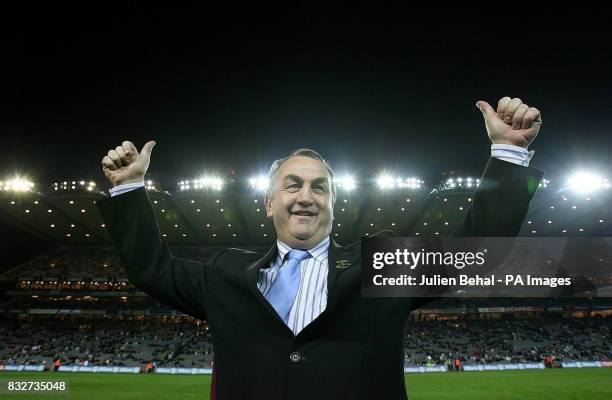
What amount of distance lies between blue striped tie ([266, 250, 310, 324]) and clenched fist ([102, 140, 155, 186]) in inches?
42.5

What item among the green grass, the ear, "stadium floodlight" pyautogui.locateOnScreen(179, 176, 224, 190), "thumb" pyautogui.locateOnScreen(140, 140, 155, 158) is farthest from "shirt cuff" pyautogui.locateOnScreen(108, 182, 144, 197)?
"stadium floodlight" pyautogui.locateOnScreen(179, 176, 224, 190)

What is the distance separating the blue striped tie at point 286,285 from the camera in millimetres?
2396

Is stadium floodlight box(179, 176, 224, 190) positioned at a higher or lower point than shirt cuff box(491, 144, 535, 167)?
higher

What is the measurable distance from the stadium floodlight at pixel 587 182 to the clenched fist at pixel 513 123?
139 ft

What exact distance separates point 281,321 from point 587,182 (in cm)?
4374

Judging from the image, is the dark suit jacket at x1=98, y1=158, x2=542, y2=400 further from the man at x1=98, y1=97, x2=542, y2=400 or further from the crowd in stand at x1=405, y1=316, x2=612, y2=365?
the crowd in stand at x1=405, y1=316, x2=612, y2=365

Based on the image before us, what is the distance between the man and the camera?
85.7 inches

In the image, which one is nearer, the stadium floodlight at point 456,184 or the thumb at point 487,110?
the thumb at point 487,110

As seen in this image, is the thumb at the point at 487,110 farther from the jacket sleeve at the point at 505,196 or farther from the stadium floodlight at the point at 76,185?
the stadium floodlight at the point at 76,185

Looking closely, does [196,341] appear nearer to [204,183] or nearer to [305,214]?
[204,183]

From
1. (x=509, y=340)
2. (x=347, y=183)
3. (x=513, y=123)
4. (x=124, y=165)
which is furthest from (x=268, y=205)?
(x=509, y=340)

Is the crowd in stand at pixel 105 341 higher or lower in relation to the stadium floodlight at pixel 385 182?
lower

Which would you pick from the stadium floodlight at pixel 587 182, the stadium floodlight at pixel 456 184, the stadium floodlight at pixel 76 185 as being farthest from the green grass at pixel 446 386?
the stadium floodlight at pixel 76 185

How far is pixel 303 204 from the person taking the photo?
2.59m
